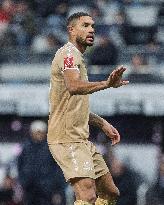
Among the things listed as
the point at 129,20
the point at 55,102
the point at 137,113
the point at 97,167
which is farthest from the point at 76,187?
the point at 129,20

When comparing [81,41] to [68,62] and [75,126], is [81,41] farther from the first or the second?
[75,126]

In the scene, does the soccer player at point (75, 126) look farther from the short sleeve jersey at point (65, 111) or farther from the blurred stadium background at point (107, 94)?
the blurred stadium background at point (107, 94)

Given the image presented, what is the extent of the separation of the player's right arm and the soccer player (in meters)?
0.04

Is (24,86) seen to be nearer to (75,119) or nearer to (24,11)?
(24,11)

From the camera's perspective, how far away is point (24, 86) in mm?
10828

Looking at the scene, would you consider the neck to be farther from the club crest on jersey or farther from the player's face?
the club crest on jersey

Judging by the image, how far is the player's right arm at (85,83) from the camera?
543 centimetres

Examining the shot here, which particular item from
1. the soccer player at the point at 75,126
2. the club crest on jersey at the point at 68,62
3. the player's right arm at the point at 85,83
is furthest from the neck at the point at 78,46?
the player's right arm at the point at 85,83

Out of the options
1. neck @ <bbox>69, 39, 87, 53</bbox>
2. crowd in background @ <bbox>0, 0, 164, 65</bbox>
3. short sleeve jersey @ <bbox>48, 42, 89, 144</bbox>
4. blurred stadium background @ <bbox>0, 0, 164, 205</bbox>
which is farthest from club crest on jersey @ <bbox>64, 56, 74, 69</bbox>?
crowd in background @ <bbox>0, 0, 164, 65</bbox>

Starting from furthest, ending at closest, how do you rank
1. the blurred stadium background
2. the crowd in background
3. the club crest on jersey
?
the crowd in background → the blurred stadium background → the club crest on jersey

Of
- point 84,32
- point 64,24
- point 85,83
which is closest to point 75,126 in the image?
point 85,83

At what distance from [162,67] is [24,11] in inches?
99.9

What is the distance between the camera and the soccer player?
5867 millimetres

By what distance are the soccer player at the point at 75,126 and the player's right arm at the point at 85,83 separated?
4 centimetres
